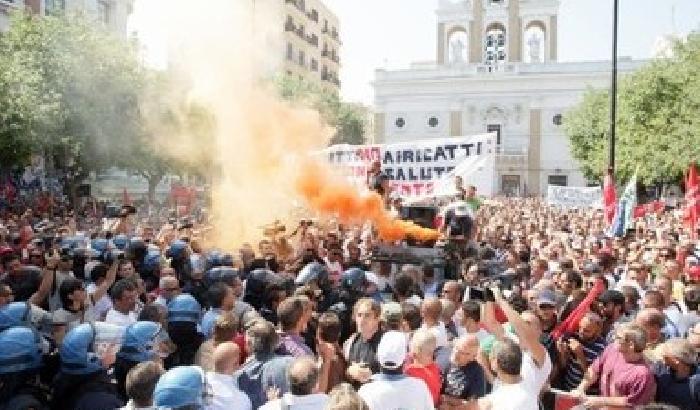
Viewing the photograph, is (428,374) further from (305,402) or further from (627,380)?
(627,380)

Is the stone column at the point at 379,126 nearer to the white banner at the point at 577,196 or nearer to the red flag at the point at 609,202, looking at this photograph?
the white banner at the point at 577,196

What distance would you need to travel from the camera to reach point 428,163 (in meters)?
13.2

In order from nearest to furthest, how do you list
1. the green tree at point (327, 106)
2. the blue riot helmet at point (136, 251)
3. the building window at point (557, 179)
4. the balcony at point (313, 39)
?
the blue riot helmet at point (136, 251) < the green tree at point (327, 106) < the building window at point (557, 179) < the balcony at point (313, 39)

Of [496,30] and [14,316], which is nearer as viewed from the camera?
[14,316]

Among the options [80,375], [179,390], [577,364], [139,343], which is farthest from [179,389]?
[577,364]

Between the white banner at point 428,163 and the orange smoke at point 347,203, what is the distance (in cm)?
61

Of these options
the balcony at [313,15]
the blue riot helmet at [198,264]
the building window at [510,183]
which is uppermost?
the balcony at [313,15]

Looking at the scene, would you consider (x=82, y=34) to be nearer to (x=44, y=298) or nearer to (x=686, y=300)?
(x=44, y=298)

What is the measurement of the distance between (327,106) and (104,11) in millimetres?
13031

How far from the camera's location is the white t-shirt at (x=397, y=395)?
399 cm

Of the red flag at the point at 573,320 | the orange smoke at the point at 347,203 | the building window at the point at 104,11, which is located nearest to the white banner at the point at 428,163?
the orange smoke at the point at 347,203

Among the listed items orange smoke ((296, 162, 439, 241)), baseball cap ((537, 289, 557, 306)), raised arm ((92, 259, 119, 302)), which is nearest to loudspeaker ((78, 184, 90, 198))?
orange smoke ((296, 162, 439, 241))

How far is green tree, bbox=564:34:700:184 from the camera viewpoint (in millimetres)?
26594

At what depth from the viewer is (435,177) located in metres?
13.1
